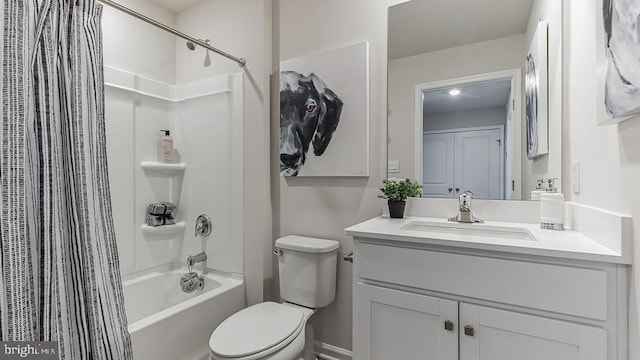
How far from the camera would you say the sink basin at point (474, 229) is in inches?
48.4

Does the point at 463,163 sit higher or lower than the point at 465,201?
higher

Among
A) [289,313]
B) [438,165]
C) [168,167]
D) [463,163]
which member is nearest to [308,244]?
[289,313]

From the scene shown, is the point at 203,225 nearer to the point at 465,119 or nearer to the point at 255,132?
the point at 255,132

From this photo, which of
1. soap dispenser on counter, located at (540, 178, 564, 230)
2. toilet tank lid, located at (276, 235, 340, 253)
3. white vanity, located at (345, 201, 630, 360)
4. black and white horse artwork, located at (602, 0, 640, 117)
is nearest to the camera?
black and white horse artwork, located at (602, 0, 640, 117)

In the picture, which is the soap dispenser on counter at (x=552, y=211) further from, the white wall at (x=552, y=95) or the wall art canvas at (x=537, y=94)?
the wall art canvas at (x=537, y=94)

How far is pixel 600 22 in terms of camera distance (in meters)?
0.91

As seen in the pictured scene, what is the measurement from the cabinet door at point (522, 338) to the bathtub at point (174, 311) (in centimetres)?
138

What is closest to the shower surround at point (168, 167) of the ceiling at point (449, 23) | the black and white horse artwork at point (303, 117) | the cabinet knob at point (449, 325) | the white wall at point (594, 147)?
the black and white horse artwork at point (303, 117)

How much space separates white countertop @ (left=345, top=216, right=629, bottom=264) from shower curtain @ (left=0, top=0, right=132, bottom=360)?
88 cm

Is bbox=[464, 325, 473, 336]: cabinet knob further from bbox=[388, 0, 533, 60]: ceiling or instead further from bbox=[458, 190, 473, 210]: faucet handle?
bbox=[388, 0, 533, 60]: ceiling

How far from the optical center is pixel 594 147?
1.03 metres

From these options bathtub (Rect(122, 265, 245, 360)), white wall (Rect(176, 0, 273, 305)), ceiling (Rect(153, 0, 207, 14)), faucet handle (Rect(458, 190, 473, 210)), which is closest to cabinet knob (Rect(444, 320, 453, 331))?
faucet handle (Rect(458, 190, 473, 210))

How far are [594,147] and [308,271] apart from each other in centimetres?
135

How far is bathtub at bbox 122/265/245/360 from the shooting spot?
1490 millimetres
